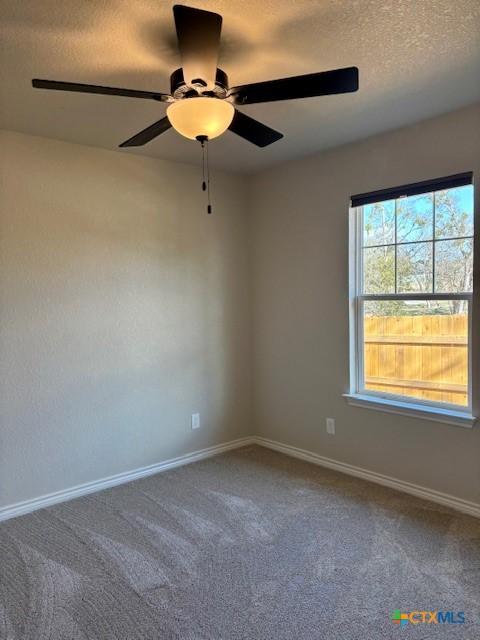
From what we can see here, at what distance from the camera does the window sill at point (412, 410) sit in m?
2.78

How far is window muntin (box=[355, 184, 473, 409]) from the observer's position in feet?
9.35

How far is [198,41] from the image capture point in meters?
1.56

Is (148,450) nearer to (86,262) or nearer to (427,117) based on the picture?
(86,262)

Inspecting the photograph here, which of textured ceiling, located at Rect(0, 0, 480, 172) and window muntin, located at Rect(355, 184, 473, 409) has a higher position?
textured ceiling, located at Rect(0, 0, 480, 172)

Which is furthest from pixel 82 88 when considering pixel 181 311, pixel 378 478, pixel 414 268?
pixel 378 478

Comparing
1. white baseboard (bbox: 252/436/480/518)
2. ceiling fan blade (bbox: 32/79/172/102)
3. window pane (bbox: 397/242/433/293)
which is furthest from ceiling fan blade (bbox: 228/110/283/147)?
white baseboard (bbox: 252/436/480/518)

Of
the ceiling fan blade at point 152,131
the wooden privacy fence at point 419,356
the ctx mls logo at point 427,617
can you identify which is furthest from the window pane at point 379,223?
the ctx mls logo at point 427,617

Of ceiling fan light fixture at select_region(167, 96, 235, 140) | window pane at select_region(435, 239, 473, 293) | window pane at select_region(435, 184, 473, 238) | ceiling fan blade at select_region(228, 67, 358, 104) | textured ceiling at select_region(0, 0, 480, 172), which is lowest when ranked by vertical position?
window pane at select_region(435, 239, 473, 293)

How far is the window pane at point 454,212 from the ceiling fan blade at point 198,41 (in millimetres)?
1806

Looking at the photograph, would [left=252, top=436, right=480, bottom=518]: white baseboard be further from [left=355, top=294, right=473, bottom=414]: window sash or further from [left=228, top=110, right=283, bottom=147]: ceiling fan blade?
[left=228, top=110, right=283, bottom=147]: ceiling fan blade

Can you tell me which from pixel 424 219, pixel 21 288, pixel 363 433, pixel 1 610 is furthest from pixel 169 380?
pixel 424 219

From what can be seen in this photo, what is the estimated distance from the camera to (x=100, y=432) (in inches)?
129

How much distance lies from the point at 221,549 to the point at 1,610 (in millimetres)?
1043

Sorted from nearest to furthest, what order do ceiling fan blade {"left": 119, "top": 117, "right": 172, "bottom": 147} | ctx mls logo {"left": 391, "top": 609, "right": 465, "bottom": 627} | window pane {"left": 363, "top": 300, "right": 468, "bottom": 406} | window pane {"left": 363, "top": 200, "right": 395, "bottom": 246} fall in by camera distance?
1. ctx mls logo {"left": 391, "top": 609, "right": 465, "bottom": 627}
2. ceiling fan blade {"left": 119, "top": 117, "right": 172, "bottom": 147}
3. window pane {"left": 363, "top": 300, "right": 468, "bottom": 406}
4. window pane {"left": 363, "top": 200, "right": 395, "bottom": 246}
